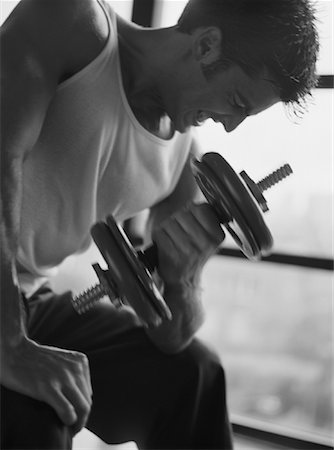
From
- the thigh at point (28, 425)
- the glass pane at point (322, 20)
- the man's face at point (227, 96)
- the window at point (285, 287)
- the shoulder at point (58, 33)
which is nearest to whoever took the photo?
the thigh at point (28, 425)

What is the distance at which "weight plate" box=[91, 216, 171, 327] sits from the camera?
33.7 inches

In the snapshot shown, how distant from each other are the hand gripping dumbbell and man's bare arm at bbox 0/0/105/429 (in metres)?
0.10

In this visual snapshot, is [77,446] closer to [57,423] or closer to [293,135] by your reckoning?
[57,423]

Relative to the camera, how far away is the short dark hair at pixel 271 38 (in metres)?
1.08

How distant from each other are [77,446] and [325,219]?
0.85 metres

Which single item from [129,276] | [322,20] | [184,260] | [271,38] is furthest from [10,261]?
→ [322,20]

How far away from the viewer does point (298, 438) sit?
1755 mm

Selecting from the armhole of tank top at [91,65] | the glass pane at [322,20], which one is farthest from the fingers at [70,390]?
the glass pane at [322,20]

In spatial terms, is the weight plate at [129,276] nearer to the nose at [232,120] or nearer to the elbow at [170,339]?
the elbow at [170,339]

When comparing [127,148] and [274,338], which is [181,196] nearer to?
[127,148]

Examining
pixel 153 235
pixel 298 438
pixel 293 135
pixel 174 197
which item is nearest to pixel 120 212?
pixel 174 197

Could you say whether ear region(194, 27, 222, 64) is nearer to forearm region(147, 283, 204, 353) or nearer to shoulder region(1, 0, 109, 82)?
shoulder region(1, 0, 109, 82)

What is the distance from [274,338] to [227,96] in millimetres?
922

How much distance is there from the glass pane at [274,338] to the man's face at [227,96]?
73 centimetres
